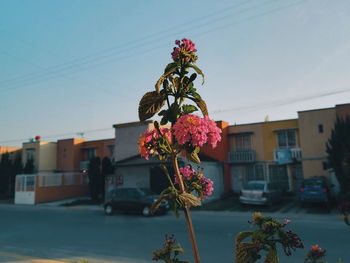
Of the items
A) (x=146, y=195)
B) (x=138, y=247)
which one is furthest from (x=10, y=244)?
(x=146, y=195)

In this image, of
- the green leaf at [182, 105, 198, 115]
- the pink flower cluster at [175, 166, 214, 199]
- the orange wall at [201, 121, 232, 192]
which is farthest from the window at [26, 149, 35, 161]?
the green leaf at [182, 105, 198, 115]

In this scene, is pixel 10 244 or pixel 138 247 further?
pixel 10 244

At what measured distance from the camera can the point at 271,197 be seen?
1811 centimetres

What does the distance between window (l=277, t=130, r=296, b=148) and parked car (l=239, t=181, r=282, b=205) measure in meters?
6.79

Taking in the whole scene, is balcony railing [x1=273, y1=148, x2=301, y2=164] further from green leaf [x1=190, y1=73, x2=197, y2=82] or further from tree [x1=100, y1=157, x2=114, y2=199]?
green leaf [x1=190, y1=73, x2=197, y2=82]

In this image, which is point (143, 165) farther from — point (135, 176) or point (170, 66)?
point (170, 66)

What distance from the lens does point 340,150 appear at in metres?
17.8

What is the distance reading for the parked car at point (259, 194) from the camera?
17672 mm

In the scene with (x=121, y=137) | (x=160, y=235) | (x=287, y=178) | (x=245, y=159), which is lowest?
(x=160, y=235)

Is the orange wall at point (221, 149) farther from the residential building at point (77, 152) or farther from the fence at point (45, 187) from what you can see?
the fence at point (45, 187)

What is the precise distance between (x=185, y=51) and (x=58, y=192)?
100 feet

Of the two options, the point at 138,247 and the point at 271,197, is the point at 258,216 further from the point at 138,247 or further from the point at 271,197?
the point at 271,197

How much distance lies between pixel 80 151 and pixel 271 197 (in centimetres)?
2435

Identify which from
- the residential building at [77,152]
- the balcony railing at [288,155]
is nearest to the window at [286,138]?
the balcony railing at [288,155]
